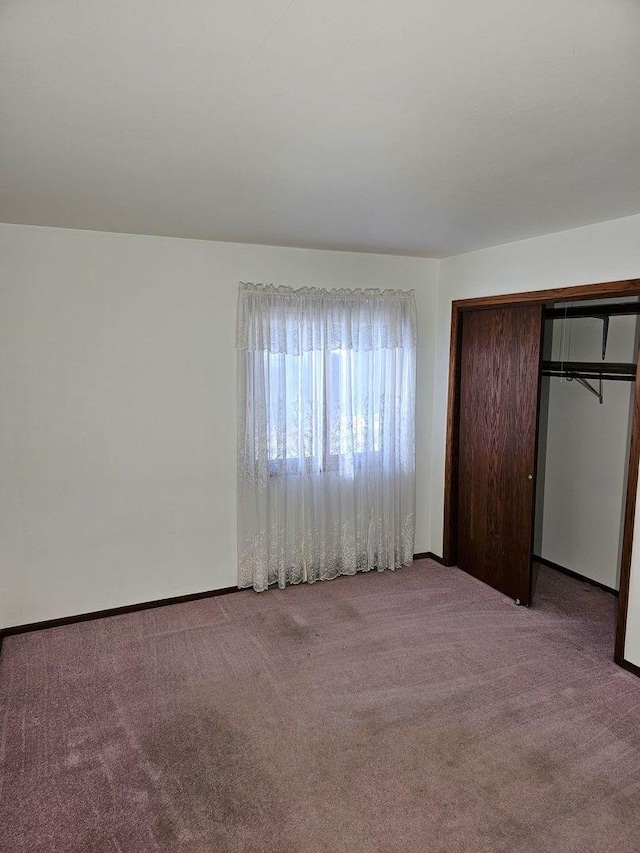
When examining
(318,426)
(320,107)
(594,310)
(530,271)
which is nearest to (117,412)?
(318,426)

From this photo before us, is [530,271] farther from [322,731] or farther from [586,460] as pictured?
[322,731]

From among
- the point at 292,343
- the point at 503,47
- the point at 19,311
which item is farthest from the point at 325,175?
the point at 19,311

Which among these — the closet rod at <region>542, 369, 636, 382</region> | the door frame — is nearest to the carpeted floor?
the door frame

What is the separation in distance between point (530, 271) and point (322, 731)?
3028mm

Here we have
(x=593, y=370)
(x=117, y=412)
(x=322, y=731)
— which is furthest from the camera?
(x=593, y=370)

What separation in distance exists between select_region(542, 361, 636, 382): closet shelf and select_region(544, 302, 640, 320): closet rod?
1.10 ft

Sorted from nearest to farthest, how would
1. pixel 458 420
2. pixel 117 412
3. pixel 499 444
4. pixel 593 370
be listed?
pixel 117 412 < pixel 593 370 < pixel 499 444 < pixel 458 420

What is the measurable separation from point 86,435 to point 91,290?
3.00 ft

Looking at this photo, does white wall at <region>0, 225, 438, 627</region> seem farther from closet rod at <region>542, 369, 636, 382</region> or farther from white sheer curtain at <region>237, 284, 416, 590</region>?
closet rod at <region>542, 369, 636, 382</region>

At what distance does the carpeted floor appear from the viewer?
2.16 meters

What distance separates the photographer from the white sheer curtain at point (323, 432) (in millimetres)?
4043

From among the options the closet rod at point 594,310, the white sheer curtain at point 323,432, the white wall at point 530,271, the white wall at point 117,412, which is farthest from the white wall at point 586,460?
the white wall at point 117,412

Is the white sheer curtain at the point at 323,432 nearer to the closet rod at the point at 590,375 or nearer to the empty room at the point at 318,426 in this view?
the empty room at the point at 318,426

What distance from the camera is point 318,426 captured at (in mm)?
4242
